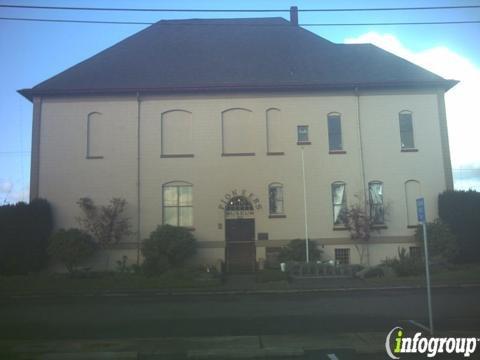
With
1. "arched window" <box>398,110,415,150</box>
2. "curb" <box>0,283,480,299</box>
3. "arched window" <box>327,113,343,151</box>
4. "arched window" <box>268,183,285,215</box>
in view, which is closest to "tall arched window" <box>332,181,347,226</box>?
"arched window" <box>327,113,343,151</box>

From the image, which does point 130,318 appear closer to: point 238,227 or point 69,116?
point 238,227

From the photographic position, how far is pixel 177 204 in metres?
24.4

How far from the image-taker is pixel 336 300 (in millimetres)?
14680

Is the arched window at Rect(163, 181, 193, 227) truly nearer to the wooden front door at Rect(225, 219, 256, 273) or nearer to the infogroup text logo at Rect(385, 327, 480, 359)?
the wooden front door at Rect(225, 219, 256, 273)

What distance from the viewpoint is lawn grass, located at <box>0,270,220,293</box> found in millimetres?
18516

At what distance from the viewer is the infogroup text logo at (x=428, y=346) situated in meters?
8.40

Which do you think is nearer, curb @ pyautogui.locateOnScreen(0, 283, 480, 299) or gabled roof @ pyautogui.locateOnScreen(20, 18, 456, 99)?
curb @ pyautogui.locateOnScreen(0, 283, 480, 299)

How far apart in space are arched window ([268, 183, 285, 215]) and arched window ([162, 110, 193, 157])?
4551mm

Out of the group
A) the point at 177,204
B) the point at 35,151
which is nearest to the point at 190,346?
the point at 177,204

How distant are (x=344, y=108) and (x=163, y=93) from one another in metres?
9.58

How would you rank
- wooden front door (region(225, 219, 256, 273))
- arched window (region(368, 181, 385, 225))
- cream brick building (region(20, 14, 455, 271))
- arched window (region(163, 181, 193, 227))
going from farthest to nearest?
arched window (region(368, 181, 385, 225)) → arched window (region(163, 181, 193, 227)) → cream brick building (region(20, 14, 455, 271)) → wooden front door (region(225, 219, 256, 273))

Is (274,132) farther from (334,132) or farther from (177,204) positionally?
(177,204)

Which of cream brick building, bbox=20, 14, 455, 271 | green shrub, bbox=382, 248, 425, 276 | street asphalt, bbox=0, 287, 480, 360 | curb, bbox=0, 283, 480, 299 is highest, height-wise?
cream brick building, bbox=20, 14, 455, 271

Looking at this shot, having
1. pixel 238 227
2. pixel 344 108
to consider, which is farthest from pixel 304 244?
pixel 344 108
